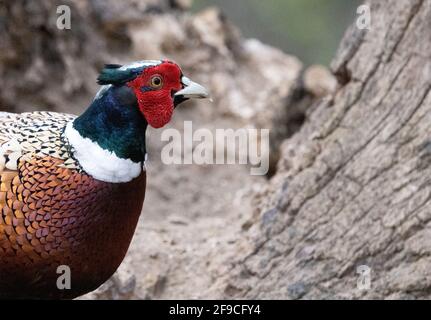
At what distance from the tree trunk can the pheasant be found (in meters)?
1.40

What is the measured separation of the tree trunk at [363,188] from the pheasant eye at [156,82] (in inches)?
64.6

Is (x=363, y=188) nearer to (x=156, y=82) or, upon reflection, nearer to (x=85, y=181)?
(x=156, y=82)

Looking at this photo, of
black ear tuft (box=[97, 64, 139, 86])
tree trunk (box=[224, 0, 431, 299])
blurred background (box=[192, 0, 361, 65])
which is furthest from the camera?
blurred background (box=[192, 0, 361, 65])

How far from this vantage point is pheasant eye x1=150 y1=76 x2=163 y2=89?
3801mm

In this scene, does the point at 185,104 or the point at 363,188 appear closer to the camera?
the point at 363,188

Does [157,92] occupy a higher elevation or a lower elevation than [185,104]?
A: lower

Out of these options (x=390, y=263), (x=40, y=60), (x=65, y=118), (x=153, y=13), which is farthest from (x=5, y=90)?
(x=390, y=263)

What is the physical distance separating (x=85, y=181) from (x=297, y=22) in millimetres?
17095

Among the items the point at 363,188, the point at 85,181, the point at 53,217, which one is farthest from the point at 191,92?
the point at 363,188

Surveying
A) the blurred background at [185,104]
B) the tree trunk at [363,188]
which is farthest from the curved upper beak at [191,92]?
the blurred background at [185,104]

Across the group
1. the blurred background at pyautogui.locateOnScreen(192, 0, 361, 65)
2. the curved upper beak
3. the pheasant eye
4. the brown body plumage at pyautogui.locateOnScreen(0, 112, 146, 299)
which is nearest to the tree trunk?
the brown body plumage at pyautogui.locateOnScreen(0, 112, 146, 299)

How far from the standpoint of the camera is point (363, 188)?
4.96 metres

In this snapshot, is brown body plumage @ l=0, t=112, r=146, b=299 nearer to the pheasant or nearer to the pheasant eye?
the pheasant
